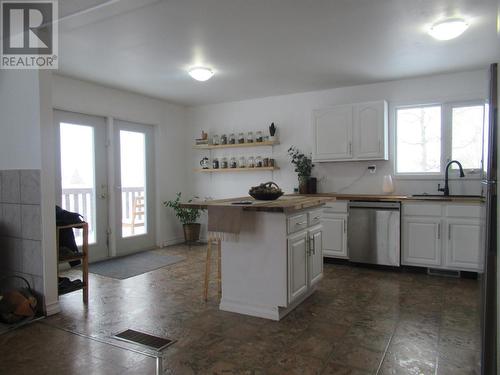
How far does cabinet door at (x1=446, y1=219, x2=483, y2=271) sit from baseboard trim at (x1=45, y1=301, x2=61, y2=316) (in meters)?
4.06

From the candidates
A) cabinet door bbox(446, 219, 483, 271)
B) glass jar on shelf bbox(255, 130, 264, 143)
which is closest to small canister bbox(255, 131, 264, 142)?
glass jar on shelf bbox(255, 130, 264, 143)

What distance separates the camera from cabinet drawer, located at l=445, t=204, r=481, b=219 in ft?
12.8

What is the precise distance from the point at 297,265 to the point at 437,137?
2.98 metres

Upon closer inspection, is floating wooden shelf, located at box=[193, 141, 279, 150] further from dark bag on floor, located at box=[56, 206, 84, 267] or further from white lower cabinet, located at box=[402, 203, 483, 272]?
dark bag on floor, located at box=[56, 206, 84, 267]

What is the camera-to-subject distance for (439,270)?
4.17 meters

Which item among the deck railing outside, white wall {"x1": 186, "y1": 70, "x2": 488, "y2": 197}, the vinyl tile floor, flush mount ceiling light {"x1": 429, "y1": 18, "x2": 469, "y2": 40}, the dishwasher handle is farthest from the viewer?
the deck railing outside

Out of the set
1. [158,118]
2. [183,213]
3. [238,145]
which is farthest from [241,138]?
[183,213]

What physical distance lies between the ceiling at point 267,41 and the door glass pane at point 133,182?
3.09 feet

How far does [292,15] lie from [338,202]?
8.21ft

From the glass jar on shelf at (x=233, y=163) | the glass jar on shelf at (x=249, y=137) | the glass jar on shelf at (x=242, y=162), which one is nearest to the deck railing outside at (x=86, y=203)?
the glass jar on shelf at (x=233, y=163)

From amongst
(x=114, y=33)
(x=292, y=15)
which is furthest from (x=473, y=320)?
(x=114, y=33)

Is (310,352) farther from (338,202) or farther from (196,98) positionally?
(196,98)

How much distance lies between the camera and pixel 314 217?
330cm

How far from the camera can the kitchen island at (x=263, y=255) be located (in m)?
2.77
